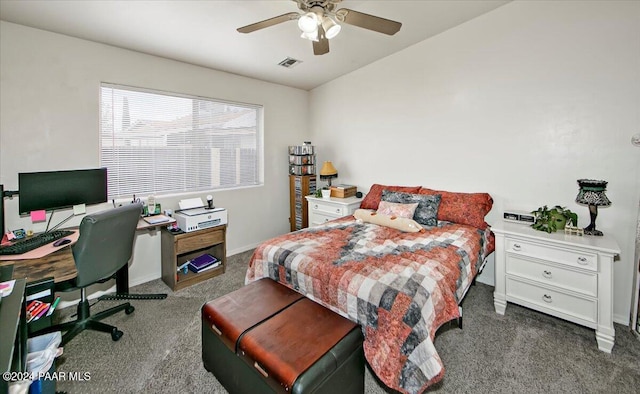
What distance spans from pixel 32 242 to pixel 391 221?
2966mm

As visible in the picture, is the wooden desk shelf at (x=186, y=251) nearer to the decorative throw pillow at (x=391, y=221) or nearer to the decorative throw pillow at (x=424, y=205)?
the decorative throw pillow at (x=391, y=221)

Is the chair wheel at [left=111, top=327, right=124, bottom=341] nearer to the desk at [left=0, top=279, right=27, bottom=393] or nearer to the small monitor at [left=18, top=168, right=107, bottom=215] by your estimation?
the desk at [left=0, top=279, right=27, bottom=393]

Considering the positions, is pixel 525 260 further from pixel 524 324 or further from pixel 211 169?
pixel 211 169

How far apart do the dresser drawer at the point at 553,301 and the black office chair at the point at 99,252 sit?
10.6 feet

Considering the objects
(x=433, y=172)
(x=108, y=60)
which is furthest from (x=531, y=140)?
(x=108, y=60)

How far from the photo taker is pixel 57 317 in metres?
2.42

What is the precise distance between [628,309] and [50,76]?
17.8 ft

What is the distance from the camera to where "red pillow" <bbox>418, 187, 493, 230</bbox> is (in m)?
2.68

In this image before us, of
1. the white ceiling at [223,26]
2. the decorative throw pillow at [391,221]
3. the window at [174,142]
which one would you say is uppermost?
the white ceiling at [223,26]

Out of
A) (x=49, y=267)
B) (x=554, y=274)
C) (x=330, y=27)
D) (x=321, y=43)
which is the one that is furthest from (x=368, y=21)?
(x=49, y=267)

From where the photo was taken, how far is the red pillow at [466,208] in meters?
2.68

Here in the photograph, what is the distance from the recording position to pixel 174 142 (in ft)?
11.0

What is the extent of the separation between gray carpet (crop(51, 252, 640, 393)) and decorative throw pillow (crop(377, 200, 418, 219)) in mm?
1027

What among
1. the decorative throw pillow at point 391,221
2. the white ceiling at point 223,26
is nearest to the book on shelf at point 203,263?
the decorative throw pillow at point 391,221
